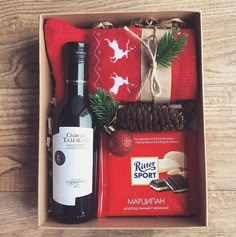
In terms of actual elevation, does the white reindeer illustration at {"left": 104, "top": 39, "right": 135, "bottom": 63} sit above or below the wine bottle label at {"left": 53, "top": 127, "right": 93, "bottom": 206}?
above

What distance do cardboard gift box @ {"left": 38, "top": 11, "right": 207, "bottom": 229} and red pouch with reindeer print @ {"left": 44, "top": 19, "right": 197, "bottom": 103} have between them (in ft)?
0.05

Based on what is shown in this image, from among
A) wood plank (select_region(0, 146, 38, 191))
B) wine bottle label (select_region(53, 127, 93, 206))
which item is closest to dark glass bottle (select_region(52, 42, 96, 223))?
wine bottle label (select_region(53, 127, 93, 206))

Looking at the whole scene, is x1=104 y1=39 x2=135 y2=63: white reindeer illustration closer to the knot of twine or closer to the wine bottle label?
the knot of twine

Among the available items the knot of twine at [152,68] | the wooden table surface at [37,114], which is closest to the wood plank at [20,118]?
the wooden table surface at [37,114]

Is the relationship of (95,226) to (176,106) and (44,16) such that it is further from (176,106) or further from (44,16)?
(44,16)

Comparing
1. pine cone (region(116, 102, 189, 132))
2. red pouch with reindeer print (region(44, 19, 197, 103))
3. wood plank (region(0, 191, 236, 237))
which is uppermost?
red pouch with reindeer print (region(44, 19, 197, 103))

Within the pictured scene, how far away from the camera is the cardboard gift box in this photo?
0.79 meters

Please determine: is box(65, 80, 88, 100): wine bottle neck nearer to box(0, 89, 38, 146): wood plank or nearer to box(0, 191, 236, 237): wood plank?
box(0, 89, 38, 146): wood plank

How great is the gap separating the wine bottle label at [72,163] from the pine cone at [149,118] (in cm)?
6

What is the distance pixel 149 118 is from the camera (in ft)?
2.65

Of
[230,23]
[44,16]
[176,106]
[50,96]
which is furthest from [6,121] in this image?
[230,23]

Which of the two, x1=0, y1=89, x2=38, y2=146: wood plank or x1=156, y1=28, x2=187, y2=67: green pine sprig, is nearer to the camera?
x1=156, y1=28, x2=187, y2=67: green pine sprig

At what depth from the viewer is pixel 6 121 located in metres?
0.91

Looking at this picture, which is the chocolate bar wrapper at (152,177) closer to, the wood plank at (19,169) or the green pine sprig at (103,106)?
the green pine sprig at (103,106)
